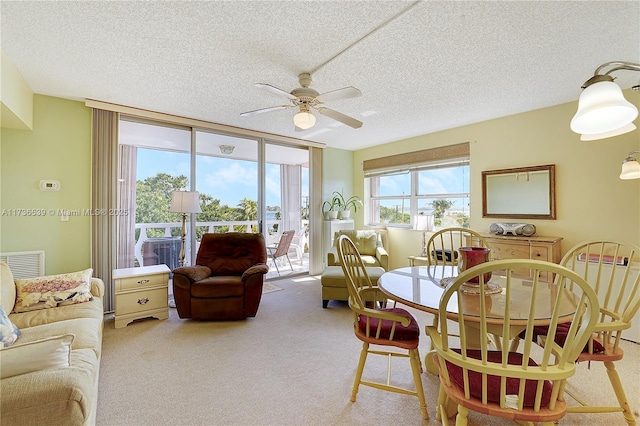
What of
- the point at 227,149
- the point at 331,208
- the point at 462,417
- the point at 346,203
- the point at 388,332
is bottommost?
the point at 462,417

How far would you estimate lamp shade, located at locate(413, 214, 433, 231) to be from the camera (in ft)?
14.5

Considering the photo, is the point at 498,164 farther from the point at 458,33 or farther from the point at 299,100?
the point at 299,100

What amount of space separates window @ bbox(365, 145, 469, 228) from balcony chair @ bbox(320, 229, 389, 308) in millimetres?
971

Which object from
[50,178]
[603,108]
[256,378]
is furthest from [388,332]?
[50,178]

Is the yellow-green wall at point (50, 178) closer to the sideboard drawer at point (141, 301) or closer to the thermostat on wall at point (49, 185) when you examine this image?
the thermostat on wall at point (49, 185)

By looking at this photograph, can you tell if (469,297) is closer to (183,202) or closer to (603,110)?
(603,110)

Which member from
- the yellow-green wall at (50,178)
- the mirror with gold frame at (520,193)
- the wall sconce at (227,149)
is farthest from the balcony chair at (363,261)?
the yellow-green wall at (50,178)

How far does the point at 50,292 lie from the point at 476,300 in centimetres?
310

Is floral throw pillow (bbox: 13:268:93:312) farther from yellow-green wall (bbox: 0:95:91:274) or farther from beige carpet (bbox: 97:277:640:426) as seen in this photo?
yellow-green wall (bbox: 0:95:91:274)

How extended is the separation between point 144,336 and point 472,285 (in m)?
2.84

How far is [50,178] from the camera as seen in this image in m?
3.10

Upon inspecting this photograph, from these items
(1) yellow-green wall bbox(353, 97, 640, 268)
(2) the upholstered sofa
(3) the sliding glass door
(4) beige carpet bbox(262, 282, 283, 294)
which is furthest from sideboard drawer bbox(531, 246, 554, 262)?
(2) the upholstered sofa

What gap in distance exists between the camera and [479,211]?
3.94 m

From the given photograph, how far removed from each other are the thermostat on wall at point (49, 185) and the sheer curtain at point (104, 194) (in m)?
0.31
